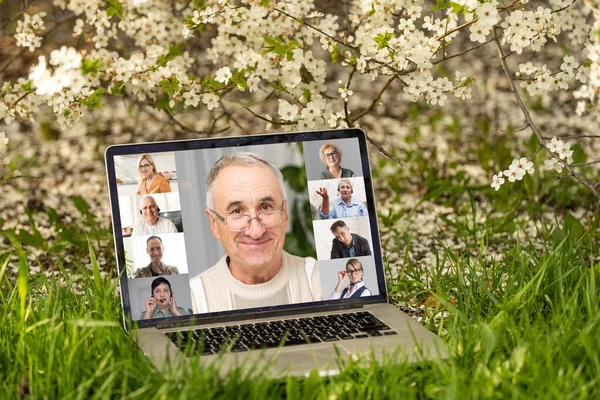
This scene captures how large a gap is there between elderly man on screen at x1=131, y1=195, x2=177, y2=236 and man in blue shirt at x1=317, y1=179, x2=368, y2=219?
0.42 metres

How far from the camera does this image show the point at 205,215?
83.7 inches

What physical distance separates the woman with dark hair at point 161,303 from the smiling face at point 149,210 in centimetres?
16

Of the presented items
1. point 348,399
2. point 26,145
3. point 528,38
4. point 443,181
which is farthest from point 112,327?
point 26,145

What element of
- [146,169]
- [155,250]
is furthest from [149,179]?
[155,250]

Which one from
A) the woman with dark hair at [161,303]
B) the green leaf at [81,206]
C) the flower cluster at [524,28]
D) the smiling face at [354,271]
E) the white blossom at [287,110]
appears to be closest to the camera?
the woman with dark hair at [161,303]

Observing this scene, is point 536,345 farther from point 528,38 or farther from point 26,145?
point 26,145

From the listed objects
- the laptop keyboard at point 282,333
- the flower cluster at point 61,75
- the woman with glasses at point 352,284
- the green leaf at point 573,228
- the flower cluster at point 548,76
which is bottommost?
the laptop keyboard at point 282,333

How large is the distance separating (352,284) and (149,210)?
58 cm

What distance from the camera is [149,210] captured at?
6.90ft

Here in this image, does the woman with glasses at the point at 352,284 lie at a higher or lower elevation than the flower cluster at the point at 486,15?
lower

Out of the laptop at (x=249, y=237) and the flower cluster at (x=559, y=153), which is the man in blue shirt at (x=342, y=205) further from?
the flower cluster at (x=559, y=153)

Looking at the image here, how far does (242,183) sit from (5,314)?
0.74 meters

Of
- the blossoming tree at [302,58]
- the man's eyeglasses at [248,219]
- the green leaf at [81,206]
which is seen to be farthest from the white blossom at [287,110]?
the green leaf at [81,206]

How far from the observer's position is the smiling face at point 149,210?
6.88 ft
